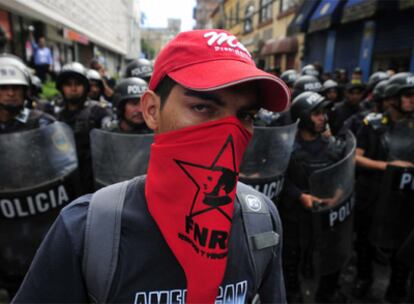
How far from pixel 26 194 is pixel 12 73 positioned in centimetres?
114

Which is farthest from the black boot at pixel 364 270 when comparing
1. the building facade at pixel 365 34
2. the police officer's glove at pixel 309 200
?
the building facade at pixel 365 34

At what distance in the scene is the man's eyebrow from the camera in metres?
1.00

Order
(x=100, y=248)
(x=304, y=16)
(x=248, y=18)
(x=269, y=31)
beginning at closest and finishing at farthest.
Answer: (x=100, y=248) → (x=304, y=16) → (x=269, y=31) → (x=248, y=18)

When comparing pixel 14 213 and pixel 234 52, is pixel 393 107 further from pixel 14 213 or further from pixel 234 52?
pixel 14 213

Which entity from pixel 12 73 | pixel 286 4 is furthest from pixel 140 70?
pixel 286 4

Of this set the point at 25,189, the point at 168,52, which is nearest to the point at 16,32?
the point at 25,189

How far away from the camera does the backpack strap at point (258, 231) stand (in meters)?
1.08

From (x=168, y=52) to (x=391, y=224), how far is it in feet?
9.01

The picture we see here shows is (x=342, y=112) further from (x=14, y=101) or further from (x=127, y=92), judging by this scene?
(x=14, y=101)

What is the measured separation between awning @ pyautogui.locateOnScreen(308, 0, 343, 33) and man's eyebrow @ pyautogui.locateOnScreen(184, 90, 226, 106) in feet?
41.8

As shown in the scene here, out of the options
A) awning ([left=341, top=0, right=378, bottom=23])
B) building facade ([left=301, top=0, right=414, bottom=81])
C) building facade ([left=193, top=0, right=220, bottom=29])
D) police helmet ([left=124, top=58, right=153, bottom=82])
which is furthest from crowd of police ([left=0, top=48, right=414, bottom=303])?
building facade ([left=193, top=0, right=220, bottom=29])

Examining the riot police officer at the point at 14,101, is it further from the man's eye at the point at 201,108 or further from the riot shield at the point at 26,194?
the man's eye at the point at 201,108

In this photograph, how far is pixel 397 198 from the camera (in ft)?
9.78

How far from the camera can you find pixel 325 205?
2.58 metres
